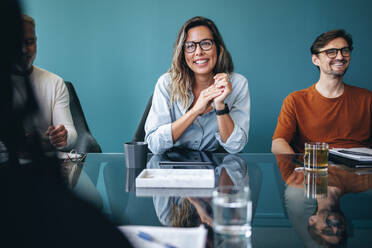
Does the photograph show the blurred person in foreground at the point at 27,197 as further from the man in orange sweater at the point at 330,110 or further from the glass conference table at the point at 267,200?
the man in orange sweater at the point at 330,110

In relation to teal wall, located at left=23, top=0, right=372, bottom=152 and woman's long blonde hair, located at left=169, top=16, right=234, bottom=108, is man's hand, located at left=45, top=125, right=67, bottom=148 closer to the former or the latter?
woman's long blonde hair, located at left=169, top=16, right=234, bottom=108

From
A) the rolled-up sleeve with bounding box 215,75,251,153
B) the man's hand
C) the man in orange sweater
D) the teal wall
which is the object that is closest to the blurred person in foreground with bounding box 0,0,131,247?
the man's hand

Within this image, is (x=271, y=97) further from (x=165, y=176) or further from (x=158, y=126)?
(x=165, y=176)

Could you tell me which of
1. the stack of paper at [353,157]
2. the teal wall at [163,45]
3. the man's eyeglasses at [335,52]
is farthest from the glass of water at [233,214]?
the teal wall at [163,45]

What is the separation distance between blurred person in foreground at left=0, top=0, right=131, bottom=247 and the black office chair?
157 cm

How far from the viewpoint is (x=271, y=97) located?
2908mm

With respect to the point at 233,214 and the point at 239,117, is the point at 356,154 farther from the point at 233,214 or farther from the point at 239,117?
the point at 233,214

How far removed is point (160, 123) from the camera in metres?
1.81

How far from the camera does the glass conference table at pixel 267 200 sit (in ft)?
1.96

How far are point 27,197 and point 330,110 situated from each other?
7.32 feet

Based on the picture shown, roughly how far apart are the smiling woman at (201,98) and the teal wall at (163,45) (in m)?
0.93

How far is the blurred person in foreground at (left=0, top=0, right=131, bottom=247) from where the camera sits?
393mm

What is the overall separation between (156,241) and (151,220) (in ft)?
0.50

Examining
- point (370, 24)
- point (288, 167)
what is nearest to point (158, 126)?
point (288, 167)
